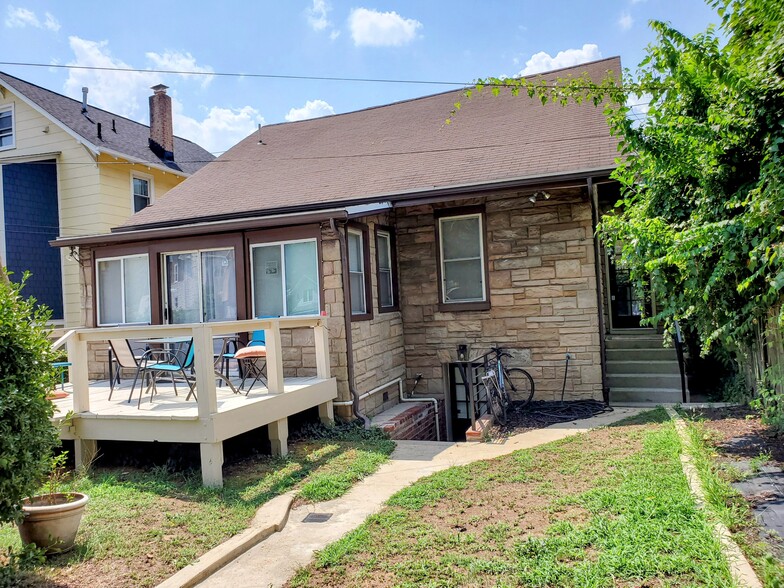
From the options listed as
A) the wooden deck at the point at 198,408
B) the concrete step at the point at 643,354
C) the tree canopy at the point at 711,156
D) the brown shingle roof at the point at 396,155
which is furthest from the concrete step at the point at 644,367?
the wooden deck at the point at 198,408

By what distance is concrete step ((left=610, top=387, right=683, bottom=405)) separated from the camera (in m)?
8.16

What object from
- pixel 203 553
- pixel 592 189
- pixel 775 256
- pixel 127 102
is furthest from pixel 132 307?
pixel 127 102

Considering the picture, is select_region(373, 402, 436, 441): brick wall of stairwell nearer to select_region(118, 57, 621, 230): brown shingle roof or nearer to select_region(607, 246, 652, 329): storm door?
select_region(118, 57, 621, 230): brown shingle roof

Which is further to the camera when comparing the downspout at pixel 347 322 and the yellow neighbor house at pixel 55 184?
the yellow neighbor house at pixel 55 184

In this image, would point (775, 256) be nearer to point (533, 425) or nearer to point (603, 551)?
point (603, 551)

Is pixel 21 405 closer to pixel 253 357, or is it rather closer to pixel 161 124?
pixel 253 357

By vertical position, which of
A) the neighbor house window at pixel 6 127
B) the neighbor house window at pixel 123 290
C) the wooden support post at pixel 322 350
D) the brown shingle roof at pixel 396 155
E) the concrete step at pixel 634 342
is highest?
the neighbor house window at pixel 6 127

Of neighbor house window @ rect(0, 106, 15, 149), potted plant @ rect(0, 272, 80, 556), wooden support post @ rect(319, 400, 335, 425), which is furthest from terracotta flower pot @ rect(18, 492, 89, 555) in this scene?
neighbor house window @ rect(0, 106, 15, 149)

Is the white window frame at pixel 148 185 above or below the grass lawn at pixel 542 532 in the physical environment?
above

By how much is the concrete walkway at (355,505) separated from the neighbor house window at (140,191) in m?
10.7

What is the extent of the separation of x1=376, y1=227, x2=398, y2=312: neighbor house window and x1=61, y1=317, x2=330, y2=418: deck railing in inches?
67.1

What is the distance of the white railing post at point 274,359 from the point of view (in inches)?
249

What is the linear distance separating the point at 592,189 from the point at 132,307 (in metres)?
7.38

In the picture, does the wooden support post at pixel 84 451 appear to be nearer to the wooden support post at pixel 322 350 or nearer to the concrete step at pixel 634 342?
the wooden support post at pixel 322 350
